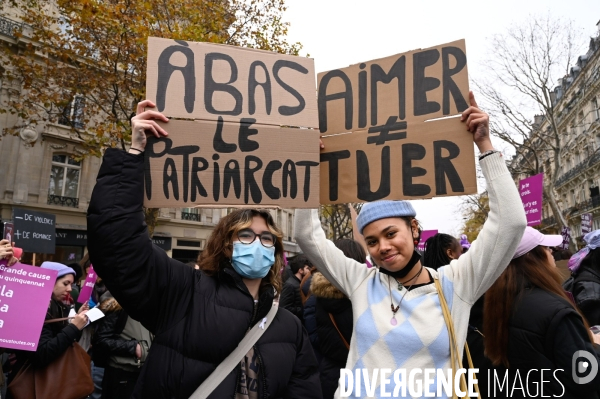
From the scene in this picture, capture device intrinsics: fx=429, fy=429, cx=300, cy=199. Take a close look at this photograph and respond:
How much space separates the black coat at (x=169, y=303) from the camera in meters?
1.75

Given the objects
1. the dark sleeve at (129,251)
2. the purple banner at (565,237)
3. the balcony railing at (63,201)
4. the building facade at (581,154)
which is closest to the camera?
the dark sleeve at (129,251)

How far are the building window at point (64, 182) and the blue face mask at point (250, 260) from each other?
20601 mm

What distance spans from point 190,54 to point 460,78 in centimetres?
142

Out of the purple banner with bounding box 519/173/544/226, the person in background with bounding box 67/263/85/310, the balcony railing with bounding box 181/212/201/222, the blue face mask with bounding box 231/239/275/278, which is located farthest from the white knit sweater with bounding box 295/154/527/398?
the balcony railing with bounding box 181/212/201/222

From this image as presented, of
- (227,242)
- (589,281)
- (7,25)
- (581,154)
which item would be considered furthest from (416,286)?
(581,154)

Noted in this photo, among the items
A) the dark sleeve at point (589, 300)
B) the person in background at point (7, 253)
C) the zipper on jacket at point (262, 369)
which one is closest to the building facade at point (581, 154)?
the dark sleeve at point (589, 300)

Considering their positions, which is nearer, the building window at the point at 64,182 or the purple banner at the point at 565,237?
the purple banner at the point at 565,237

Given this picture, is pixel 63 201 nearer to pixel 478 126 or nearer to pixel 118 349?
pixel 118 349

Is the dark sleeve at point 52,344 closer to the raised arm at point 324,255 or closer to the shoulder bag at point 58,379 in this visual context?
the shoulder bag at point 58,379

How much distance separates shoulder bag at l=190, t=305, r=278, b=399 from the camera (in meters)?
1.87

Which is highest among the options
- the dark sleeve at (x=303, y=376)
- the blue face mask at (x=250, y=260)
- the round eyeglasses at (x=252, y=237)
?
the round eyeglasses at (x=252, y=237)

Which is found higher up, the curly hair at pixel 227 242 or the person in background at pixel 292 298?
the curly hair at pixel 227 242

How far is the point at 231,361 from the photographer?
1967 mm

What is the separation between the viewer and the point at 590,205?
37.8m
